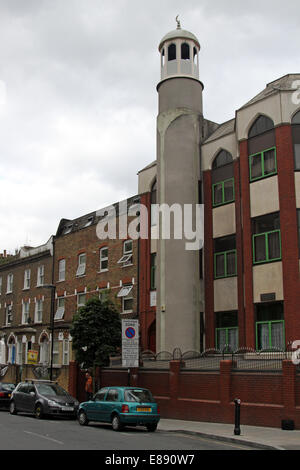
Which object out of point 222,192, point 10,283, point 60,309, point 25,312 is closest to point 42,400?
point 222,192

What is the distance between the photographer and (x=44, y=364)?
38781 mm

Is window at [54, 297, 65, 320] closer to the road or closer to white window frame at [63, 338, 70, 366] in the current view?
white window frame at [63, 338, 70, 366]

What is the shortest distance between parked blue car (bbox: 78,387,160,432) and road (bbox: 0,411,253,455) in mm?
326

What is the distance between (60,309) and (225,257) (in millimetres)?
15545

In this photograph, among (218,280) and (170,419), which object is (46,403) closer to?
(170,419)

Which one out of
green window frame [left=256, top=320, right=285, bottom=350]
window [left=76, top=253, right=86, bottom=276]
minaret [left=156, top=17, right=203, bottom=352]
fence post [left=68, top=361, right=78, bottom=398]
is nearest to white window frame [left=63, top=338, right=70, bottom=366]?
window [left=76, top=253, right=86, bottom=276]

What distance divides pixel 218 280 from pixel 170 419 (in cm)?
695

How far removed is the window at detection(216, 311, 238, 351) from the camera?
25.4 meters

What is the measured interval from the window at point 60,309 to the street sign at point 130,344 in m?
16.8

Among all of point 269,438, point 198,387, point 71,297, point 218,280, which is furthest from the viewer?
point 71,297

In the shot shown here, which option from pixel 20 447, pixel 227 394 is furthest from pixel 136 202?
pixel 20 447

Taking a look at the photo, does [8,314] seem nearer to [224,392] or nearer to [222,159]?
[222,159]

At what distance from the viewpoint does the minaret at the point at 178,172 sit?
1053 inches

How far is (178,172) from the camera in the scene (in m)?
28.1
